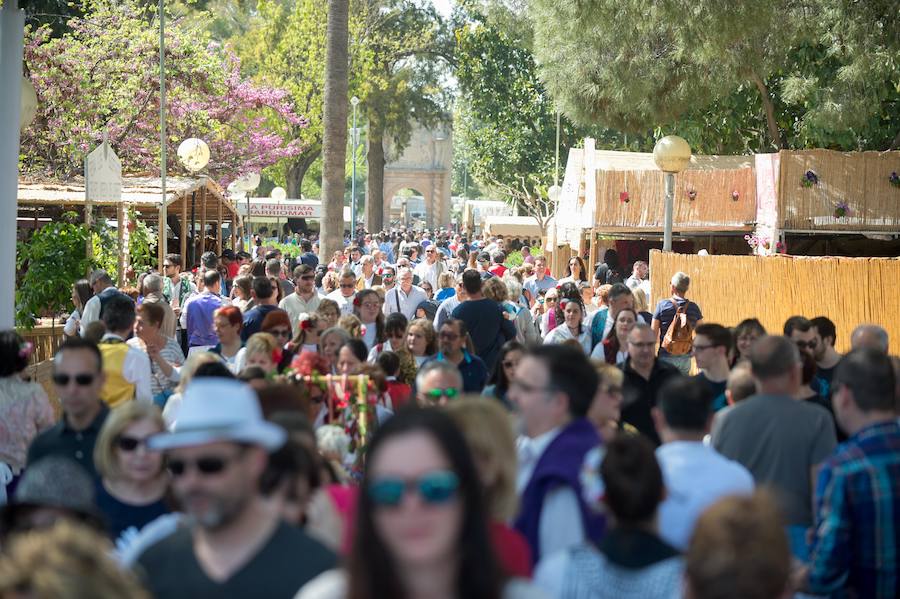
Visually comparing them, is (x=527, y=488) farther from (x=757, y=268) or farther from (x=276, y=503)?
(x=757, y=268)

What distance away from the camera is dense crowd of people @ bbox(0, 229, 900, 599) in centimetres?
295

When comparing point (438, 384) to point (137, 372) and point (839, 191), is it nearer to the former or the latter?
point (137, 372)

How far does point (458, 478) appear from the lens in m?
2.94

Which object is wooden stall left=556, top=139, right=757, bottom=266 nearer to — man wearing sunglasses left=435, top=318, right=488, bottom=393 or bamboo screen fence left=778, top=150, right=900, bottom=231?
bamboo screen fence left=778, top=150, right=900, bottom=231

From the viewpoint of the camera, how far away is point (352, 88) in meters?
50.2

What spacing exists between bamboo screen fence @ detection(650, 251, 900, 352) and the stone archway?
319 feet

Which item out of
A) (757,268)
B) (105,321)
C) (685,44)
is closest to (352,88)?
(685,44)

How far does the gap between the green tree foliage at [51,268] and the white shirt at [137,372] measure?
6.42 m

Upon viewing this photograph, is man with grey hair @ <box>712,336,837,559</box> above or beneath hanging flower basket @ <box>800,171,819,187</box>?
beneath

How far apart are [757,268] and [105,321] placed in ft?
28.4

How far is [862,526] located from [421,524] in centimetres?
276

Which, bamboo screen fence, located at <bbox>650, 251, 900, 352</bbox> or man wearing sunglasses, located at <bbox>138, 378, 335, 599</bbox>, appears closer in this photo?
man wearing sunglasses, located at <bbox>138, 378, 335, 599</bbox>

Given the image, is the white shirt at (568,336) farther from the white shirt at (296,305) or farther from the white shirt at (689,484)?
the white shirt at (689,484)

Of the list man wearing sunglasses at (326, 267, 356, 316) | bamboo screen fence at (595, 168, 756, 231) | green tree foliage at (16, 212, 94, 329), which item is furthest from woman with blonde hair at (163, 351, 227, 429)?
bamboo screen fence at (595, 168, 756, 231)
